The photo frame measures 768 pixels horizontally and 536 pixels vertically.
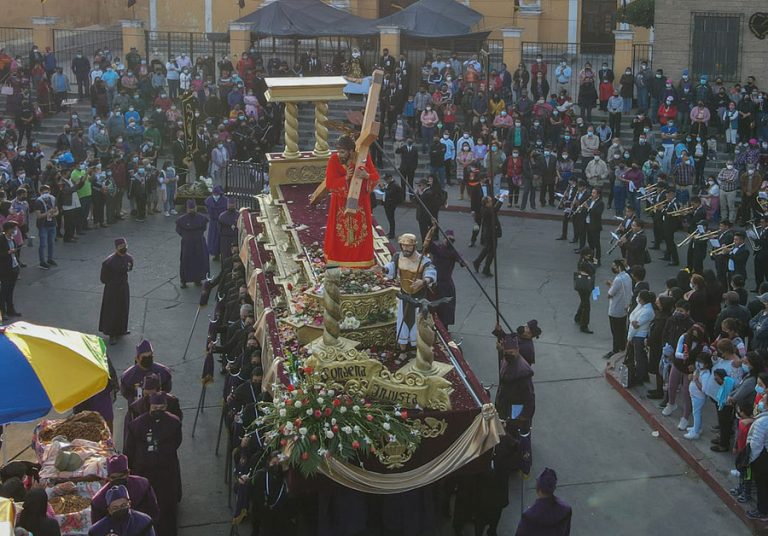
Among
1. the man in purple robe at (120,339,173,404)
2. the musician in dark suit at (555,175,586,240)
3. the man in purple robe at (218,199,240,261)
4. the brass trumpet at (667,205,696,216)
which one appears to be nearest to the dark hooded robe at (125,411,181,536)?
the man in purple robe at (120,339,173,404)

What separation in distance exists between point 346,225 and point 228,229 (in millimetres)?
6095

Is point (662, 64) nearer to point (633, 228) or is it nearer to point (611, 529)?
point (633, 228)

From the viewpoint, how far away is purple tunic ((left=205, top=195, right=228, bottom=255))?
66.7 ft

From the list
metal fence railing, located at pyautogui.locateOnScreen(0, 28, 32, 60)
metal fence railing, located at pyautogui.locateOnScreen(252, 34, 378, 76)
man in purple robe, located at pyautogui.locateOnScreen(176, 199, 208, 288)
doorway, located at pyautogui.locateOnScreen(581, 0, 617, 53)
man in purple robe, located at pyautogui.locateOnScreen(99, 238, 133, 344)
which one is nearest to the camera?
man in purple robe, located at pyautogui.locateOnScreen(99, 238, 133, 344)

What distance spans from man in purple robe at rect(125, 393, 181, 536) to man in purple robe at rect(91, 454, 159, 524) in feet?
3.41

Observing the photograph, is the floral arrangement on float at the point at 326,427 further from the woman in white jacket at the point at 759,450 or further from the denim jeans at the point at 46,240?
the denim jeans at the point at 46,240

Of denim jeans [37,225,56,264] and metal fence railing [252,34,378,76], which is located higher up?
metal fence railing [252,34,378,76]

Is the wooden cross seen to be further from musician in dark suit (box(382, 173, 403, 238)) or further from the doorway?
the doorway

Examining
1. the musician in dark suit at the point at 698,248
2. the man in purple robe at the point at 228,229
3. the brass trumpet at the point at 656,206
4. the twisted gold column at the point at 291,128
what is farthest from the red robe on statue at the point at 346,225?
the brass trumpet at the point at 656,206

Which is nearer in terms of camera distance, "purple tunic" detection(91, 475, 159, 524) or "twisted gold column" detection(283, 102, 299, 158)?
"purple tunic" detection(91, 475, 159, 524)

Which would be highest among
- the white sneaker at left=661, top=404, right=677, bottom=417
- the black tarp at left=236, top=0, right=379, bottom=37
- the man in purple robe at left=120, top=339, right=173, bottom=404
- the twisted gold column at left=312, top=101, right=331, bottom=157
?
the black tarp at left=236, top=0, right=379, bottom=37

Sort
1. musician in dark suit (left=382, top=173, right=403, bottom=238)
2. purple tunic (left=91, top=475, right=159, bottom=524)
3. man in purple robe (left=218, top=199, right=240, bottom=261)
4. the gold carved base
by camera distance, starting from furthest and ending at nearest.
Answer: musician in dark suit (left=382, top=173, right=403, bottom=238)
man in purple robe (left=218, top=199, right=240, bottom=261)
the gold carved base
purple tunic (left=91, top=475, right=159, bottom=524)

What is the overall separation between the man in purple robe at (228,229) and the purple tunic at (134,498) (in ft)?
31.4

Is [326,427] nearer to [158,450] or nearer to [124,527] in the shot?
[158,450]
